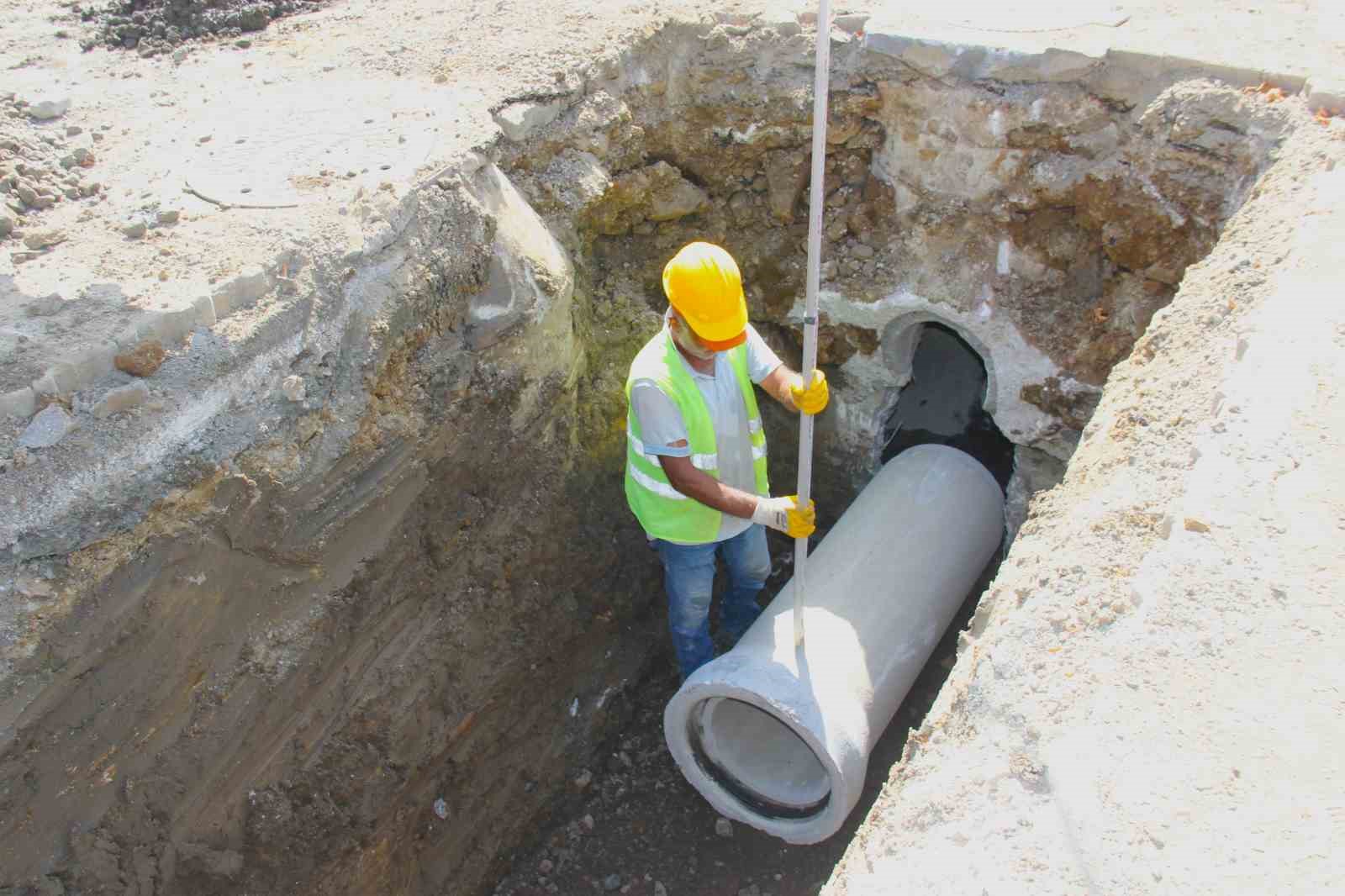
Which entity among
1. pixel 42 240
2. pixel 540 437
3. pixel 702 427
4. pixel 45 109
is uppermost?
pixel 45 109

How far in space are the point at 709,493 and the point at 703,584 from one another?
2.18 feet

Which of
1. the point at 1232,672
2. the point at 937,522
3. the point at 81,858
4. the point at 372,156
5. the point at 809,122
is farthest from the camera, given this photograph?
the point at 809,122

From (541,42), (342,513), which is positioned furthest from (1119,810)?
(541,42)

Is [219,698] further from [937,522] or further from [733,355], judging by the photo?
[937,522]

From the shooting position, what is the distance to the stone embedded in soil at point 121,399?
2580 mm

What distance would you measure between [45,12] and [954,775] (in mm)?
5369

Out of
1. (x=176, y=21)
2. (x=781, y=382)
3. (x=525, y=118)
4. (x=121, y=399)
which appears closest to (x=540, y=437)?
(x=781, y=382)

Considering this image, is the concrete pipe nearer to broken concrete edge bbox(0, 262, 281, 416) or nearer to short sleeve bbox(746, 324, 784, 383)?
short sleeve bbox(746, 324, 784, 383)

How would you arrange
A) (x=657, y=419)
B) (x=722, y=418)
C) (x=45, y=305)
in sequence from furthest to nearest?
(x=722, y=418), (x=657, y=419), (x=45, y=305)

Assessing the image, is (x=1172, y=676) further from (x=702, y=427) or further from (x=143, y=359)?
(x=143, y=359)

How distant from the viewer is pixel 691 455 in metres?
3.32

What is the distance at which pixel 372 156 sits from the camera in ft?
11.0

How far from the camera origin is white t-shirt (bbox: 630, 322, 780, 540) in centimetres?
317

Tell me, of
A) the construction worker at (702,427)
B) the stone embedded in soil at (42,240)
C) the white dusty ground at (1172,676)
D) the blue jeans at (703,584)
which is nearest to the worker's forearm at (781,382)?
the construction worker at (702,427)
